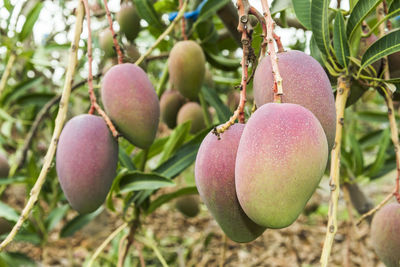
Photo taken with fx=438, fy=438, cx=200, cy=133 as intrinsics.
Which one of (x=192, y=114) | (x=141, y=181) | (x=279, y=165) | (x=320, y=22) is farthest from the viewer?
(x=192, y=114)

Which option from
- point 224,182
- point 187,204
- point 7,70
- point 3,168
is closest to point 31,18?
point 7,70

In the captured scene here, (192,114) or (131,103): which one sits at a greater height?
(131,103)

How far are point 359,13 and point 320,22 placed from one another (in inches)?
2.2

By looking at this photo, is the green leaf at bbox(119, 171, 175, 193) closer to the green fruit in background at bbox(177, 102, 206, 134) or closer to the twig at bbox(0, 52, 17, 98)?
the green fruit in background at bbox(177, 102, 206, 134)

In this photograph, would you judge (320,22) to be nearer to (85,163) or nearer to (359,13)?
(359,13)

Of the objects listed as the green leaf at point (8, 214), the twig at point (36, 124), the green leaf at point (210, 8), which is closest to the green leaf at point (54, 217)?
the twig at point (36, 124)

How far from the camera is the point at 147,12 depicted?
100 centimetres

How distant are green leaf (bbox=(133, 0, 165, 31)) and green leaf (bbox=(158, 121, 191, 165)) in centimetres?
25

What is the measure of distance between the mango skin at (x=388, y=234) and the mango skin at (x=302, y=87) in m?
0.23

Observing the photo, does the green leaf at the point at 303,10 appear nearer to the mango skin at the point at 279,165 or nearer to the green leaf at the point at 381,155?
the mango skin at the point at 279,165

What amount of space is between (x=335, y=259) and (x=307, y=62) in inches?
61.2

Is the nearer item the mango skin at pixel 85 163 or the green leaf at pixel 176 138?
the mango skin at pixel 85 163

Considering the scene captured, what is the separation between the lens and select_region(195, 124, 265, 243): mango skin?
0.47 meters

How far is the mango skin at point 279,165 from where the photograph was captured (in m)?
0.41
